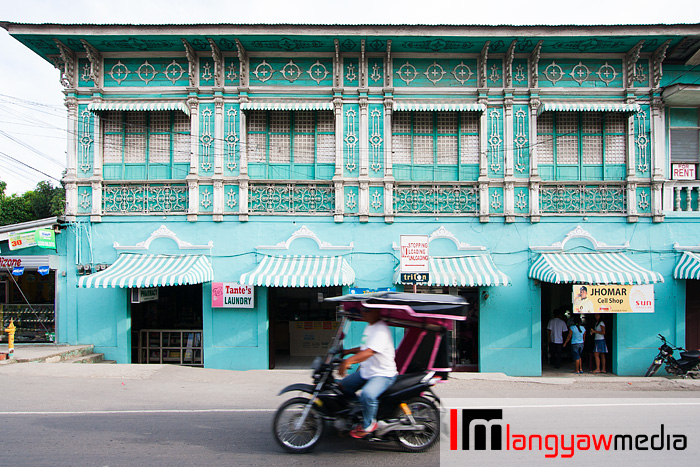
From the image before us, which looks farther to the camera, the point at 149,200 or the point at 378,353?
the point at 149,200

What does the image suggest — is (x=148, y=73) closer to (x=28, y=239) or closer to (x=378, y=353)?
(x=28, y=239)

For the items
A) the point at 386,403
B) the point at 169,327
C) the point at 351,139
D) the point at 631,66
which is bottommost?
the point at 169,327

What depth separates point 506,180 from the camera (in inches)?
468

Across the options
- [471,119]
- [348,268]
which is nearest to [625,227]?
[471,119]

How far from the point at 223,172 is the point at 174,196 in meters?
1.43

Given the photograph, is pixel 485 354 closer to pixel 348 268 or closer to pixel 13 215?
pixel 348 268

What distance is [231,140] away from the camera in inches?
475

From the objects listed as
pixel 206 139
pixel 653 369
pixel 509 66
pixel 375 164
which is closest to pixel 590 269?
pixel 653 369

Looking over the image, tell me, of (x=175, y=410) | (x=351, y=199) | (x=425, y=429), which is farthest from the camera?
(x=351, y=199)

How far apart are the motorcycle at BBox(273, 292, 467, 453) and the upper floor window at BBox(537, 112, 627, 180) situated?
8.16 meters

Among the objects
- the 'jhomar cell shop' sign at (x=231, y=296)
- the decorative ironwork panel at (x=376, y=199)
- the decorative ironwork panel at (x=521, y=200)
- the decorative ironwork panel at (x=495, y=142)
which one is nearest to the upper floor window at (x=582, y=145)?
the decorative ironwork panel at (x=521, y=200)

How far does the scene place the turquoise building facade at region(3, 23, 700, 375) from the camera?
1169cm

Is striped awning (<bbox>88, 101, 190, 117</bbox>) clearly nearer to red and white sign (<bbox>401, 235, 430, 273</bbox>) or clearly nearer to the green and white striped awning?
red and white sign (<bbox>401, 235, 430, 273</bbox>)

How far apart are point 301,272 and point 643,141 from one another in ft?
31.5
